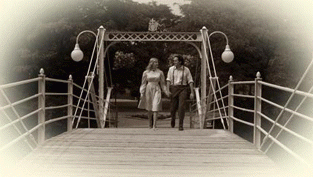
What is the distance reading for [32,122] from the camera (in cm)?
2745

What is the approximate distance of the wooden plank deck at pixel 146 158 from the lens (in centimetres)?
586

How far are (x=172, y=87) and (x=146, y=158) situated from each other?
14.1 ft

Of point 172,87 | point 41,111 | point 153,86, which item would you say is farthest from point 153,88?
point 41,111

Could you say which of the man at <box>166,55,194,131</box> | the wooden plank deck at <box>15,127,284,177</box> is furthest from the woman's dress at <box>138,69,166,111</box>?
the wooden plank deck at <box>15,127,284,177</box>

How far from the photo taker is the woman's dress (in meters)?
11.3

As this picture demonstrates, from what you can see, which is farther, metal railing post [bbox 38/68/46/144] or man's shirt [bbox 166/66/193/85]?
man's shirt [bbox 166/66/193/85]

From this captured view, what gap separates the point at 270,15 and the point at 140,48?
990 centimetres

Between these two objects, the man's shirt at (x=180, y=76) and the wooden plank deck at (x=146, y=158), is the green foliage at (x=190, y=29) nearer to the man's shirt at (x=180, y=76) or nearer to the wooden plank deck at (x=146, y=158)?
the man's shirt at (x=180, y=76)

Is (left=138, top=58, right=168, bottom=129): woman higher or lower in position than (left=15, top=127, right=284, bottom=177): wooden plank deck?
higher

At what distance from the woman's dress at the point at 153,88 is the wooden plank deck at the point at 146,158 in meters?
2.33

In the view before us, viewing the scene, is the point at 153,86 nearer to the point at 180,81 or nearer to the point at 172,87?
the point at 172,87

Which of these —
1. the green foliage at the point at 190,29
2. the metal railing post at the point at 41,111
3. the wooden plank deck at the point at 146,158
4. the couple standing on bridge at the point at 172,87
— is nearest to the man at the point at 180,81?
the couple standing on bridge at the point at 172,87

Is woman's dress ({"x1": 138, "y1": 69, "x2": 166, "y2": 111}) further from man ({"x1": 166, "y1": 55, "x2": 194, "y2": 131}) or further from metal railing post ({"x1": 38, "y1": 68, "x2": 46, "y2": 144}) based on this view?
metal railing post ({"x1": 38, "y1": 68, "x2": 46, "y2": 144})

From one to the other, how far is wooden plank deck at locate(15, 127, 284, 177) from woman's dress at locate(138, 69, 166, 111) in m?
2.33
